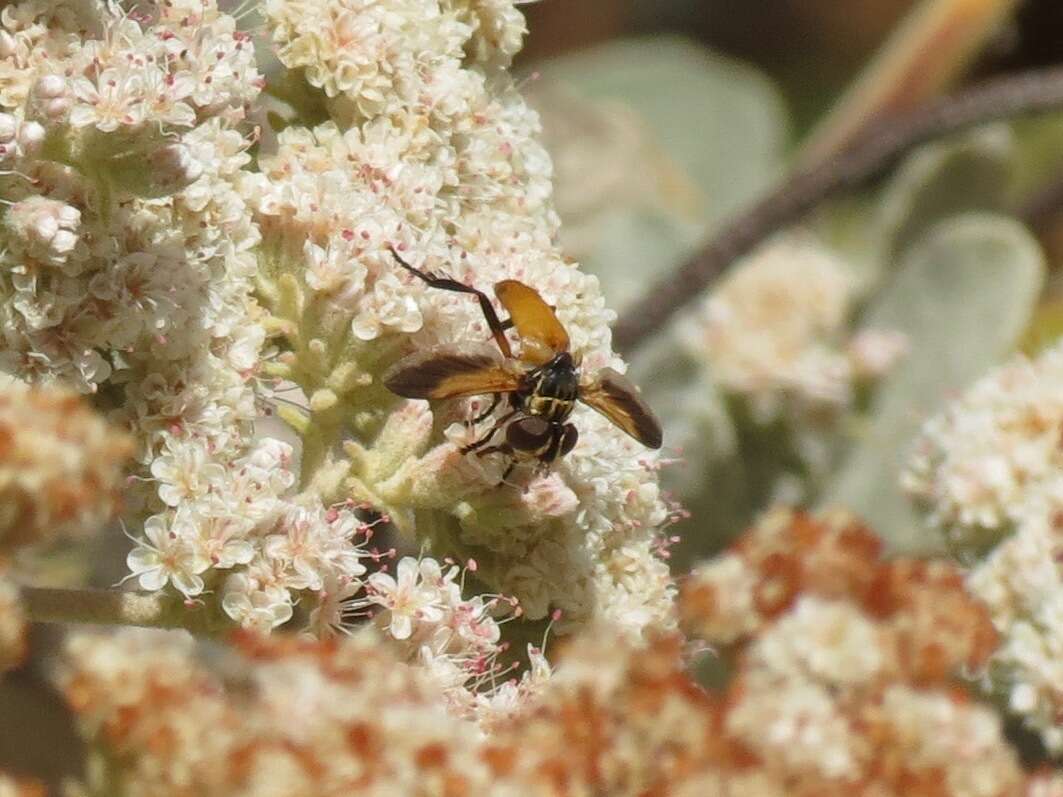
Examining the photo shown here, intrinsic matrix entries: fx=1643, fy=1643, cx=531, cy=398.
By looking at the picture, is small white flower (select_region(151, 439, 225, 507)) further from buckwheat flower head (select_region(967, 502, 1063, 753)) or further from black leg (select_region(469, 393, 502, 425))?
buckwheat flower head (select_region(967, 502, 1063, 753))

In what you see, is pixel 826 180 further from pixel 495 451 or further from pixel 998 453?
pixel 495 451

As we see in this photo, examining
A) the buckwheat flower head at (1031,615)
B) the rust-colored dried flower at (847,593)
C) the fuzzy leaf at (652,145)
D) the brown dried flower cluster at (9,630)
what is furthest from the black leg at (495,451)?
the fuzzy leaf at (652,145)

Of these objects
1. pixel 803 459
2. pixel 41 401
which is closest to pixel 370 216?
pixel 41 401

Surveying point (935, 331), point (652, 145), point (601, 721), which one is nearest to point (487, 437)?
point (601, 721)

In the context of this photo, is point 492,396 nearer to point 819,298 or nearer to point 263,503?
point 263,503

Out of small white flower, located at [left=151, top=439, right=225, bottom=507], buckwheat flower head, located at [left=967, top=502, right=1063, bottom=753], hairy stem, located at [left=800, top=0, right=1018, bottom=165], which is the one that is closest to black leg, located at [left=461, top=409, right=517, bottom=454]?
small white flower, located at [left=151, top=439, right=225, bottom=507]
